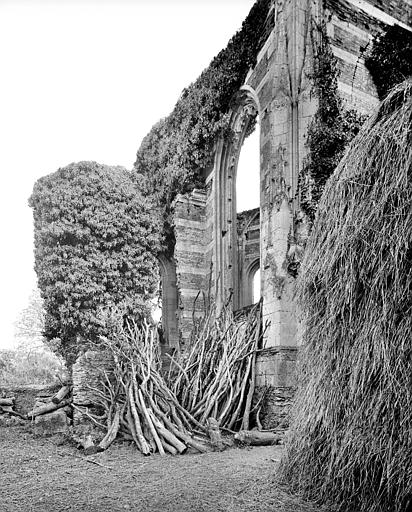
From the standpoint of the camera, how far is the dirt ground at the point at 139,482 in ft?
13.1

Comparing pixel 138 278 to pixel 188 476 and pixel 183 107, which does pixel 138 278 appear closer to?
pixel 183 107

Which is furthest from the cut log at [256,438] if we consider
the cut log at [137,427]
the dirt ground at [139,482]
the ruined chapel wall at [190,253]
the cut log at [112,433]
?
the ruined chapel wall at [190,253]

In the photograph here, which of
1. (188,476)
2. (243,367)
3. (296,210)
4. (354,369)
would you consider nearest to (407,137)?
(354,369)

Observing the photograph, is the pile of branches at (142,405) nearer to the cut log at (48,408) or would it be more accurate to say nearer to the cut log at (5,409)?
the cut log at (48,408)

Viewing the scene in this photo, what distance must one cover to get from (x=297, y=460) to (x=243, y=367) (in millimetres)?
4555

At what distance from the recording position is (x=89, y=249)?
13172mm

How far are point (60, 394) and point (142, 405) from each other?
7.88ft

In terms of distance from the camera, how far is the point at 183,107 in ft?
44.8

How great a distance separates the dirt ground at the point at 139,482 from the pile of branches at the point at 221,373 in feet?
3.68

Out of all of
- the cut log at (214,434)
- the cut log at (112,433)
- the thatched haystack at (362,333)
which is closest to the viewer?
the thatched haystack at (362,333)

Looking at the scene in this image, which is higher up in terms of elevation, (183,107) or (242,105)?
(183,107)

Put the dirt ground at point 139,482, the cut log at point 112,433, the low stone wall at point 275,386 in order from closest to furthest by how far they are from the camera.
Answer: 1. the dirt ground at point 139,482
2. the cut log at point 112,433
3. the low stone wall at point 275,386

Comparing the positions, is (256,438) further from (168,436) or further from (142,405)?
(142,405)

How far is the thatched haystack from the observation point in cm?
318
